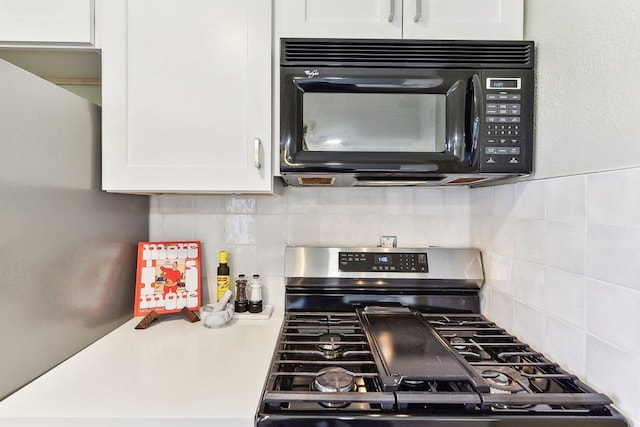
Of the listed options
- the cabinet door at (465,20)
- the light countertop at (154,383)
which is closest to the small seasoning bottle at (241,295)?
the light countertop at (154,383)

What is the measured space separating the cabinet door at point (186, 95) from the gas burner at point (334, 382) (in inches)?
20.9

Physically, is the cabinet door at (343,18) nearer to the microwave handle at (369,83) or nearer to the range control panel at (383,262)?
the microwave handle at (369,83)

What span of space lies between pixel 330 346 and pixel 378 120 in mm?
653

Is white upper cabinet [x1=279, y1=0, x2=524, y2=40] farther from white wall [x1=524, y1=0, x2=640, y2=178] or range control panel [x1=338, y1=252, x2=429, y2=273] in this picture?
range control panel [x1=338, y1=252, x2=429, y2=273]

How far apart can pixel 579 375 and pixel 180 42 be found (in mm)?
1345

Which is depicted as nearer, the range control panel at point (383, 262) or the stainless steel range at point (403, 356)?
the stainless steel range at point (403, 356)

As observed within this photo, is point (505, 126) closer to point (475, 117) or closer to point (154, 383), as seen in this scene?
point (475, 117)

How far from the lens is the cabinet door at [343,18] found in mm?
1023

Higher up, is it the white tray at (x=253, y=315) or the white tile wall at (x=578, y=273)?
the white tile wall at (x=578, y=273)

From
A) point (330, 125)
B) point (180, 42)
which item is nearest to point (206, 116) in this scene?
point (180, 42)

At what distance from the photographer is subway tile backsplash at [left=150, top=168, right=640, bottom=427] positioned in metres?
0.71

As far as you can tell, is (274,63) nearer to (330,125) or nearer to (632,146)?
(330,125)

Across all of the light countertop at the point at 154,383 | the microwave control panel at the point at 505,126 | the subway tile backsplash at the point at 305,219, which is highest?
the microwave control panel at the point at 505,126

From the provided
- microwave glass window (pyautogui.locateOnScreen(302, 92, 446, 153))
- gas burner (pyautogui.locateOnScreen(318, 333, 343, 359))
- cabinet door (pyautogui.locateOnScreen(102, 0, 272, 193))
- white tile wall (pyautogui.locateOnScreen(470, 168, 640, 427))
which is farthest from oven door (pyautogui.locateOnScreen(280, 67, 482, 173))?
gas burner (pyautogui.locateOnScreen(318, 333, 343, 359))
